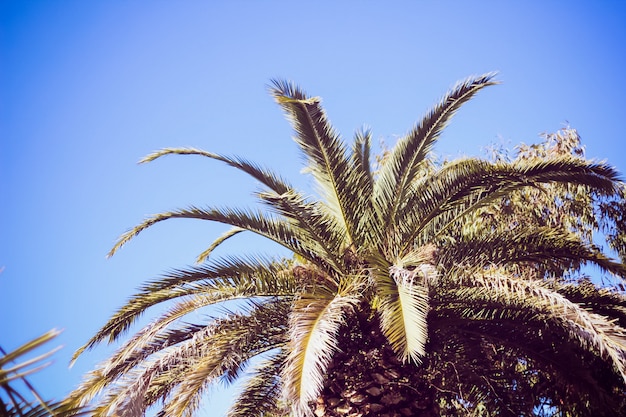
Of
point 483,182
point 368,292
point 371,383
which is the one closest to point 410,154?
point 483,182

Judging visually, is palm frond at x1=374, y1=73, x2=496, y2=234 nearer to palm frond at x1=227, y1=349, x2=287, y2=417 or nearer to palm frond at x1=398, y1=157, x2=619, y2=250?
palm frond at x1=398, y1=157, x2=619, y2=250

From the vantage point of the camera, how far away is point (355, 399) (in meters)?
7.57

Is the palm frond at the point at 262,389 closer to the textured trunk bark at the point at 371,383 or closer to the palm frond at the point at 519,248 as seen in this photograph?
the textured trunk bark at the point at 371,383

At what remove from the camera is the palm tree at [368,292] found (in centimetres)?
743

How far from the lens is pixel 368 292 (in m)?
7.87

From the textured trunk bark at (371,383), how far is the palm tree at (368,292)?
0.02 meters

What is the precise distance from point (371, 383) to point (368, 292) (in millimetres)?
1118

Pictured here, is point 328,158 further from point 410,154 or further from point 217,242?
point 217,242

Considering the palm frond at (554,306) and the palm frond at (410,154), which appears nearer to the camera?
the palm frond at (554,306)

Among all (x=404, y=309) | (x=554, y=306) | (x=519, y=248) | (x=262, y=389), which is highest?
(x=519, y=248)

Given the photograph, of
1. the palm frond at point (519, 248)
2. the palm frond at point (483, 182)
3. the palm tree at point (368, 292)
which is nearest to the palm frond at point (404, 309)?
the palm tree at point (368, 292)

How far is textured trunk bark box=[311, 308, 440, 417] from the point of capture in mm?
7535

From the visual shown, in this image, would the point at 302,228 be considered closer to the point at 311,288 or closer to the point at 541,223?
the point at 311,288

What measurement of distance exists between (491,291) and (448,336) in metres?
1.19
